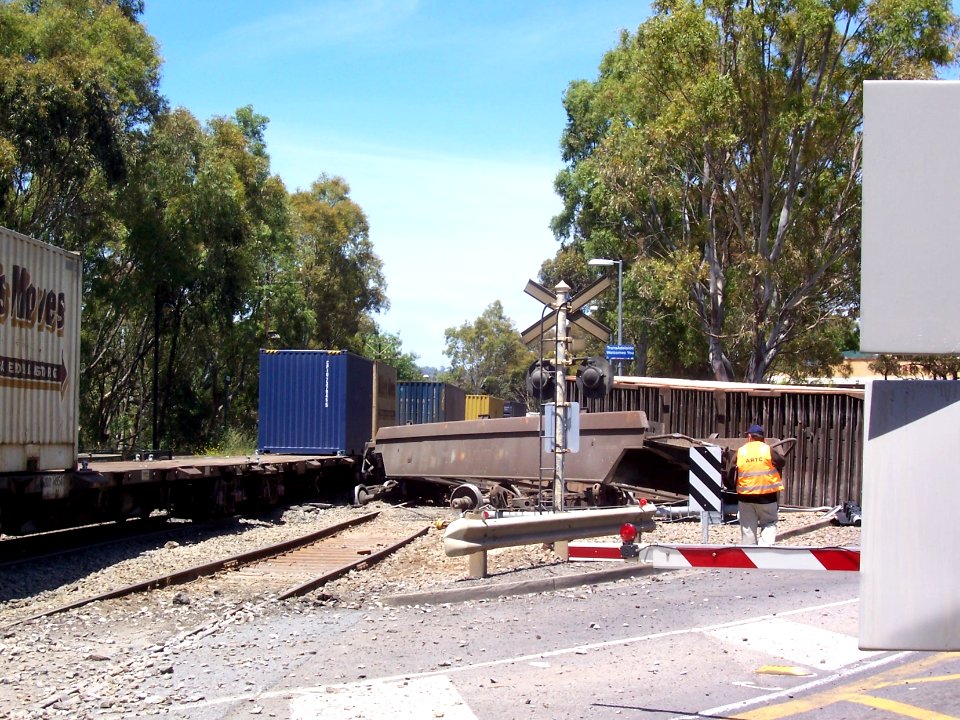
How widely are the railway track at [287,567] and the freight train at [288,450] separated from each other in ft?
7.47

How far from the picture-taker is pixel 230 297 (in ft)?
127

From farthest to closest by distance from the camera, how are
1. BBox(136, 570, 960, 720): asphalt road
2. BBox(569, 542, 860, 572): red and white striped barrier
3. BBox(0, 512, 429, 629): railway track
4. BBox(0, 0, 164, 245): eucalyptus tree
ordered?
1. BBox(0, 0, 164, 245): eucalyptus tree
2. BBox(0, 512, 429, 629): railway track
3. BBox(136, 570, 960, 720): asphalt road
4. BBox(569, 542, 860, 572): red and white striped barrier

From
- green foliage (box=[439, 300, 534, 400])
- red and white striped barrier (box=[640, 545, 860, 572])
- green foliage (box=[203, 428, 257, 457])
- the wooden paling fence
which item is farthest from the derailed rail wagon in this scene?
green foliage (box=[439, 300, 534, 400])

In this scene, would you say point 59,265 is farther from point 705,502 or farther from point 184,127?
point 184,127

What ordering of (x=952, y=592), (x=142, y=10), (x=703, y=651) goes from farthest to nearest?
1. (x=142, y=10)
2. (x=703, y=651)
3. (x=952, y=592)

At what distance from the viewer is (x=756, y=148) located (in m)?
30.0

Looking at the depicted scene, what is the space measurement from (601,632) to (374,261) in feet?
162

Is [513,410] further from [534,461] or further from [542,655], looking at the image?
[542,655]

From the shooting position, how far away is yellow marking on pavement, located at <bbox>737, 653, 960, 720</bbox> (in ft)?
19.6

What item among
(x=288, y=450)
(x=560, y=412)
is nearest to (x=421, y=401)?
(x=288, y=450)

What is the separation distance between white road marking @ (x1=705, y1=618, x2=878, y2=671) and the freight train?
4.95 metres

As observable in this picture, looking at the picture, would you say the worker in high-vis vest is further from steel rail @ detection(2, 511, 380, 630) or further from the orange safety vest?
steel rail @ detection(2, 511, 380, 630)

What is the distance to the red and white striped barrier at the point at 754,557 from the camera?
5676 millimetres

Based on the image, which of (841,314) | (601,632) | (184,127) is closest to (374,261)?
(184,127)
